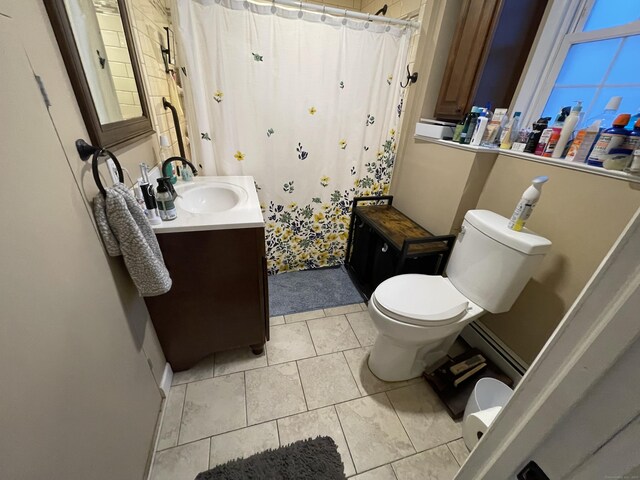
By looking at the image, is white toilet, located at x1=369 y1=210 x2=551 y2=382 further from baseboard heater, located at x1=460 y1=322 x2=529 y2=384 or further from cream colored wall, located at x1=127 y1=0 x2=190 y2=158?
cream colored wall, located at x1=127 y1=0 x2=190 y2=158

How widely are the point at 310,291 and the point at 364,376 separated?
29.6 inches

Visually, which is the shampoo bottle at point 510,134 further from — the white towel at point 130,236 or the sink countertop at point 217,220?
the white towel at point 130,236

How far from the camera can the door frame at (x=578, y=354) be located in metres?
0.27

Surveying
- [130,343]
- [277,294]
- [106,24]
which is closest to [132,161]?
[106,24]

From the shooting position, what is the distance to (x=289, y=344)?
5.08 ft

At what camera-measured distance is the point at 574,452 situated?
32cm

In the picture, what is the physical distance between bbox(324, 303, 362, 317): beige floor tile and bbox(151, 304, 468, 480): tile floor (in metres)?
0.25

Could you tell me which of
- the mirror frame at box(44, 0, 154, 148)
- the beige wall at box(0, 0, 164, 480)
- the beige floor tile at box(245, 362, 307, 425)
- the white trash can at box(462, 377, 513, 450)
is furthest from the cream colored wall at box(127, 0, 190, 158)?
the white trash can at box(462, 377, 513, 450)

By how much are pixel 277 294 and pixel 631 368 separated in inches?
71.5

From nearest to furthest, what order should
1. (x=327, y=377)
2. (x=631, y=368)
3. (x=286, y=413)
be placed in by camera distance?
(x=631, y=368) → (x=286, y=413) → (x=327, y=377)

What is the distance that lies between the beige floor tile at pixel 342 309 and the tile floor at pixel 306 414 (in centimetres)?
25

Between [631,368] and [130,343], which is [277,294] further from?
[631,368]

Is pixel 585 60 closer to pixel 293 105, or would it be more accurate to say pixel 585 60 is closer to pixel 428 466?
pixel 293 105

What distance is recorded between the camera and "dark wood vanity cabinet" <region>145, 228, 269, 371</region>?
1.06 meters
